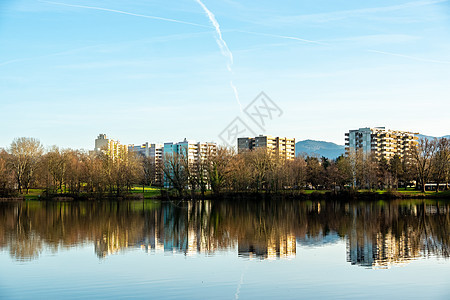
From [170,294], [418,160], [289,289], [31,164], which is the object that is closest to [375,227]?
[289,289]

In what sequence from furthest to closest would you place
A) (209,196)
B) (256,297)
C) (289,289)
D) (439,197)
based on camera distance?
(209,196) < (439,197) < (289,289) < (256,297)

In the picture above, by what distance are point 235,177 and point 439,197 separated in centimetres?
3420

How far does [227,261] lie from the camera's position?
2114 centimetres

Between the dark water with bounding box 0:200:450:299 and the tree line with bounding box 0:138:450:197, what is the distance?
147 ft

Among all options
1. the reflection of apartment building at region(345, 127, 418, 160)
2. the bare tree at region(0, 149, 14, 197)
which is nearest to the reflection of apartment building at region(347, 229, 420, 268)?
the bare tree at region(0, 149, 14, 197)

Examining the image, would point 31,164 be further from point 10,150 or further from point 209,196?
point 209,196

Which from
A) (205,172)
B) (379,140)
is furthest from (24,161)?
(379,140)

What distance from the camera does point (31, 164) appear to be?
86562mm

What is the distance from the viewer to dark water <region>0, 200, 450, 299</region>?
15.8 m

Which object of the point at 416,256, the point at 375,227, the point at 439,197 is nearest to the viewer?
the point at 416,256

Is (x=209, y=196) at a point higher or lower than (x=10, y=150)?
lower

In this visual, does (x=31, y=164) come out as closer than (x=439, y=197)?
No

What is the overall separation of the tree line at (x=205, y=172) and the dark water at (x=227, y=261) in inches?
1762

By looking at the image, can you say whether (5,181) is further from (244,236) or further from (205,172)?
(244,236)
